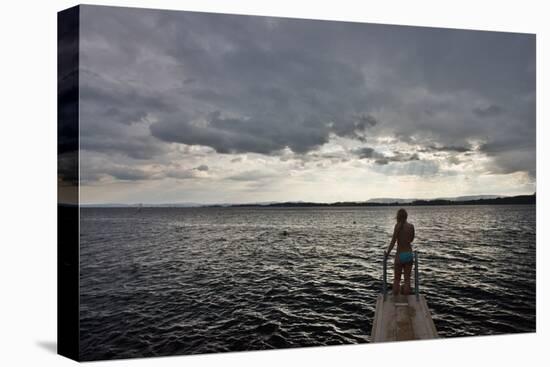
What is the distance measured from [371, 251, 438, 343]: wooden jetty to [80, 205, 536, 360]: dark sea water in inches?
29.7

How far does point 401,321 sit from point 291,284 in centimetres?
224

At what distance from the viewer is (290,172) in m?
11.9

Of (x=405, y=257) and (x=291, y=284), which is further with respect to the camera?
(x=291, y=284)

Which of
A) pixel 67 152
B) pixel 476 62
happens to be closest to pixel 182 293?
pixel 67 152

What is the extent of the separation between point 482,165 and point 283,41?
16.0ft

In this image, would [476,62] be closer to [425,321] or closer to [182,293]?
[425,321]

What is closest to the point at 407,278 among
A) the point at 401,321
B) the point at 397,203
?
the point at 401,321

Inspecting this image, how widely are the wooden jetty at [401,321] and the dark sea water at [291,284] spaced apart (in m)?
0.75

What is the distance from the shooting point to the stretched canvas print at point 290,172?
9906 mm

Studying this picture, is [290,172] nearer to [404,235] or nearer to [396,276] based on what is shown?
[404,235]

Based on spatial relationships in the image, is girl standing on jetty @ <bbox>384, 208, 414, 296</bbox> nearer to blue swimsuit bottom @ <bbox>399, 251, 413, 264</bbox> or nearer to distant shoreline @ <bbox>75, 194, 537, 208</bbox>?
blue swimsuit bottom @ <bbox>399, 251, 413, 264</bbox>

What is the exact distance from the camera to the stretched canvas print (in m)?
9.91

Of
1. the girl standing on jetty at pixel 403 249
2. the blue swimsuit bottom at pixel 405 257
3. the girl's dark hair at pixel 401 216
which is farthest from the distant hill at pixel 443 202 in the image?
the blue swimsuit bottom at pixel 405 257

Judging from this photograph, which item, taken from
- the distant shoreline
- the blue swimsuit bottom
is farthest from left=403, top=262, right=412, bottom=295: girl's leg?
the distant shoreline
